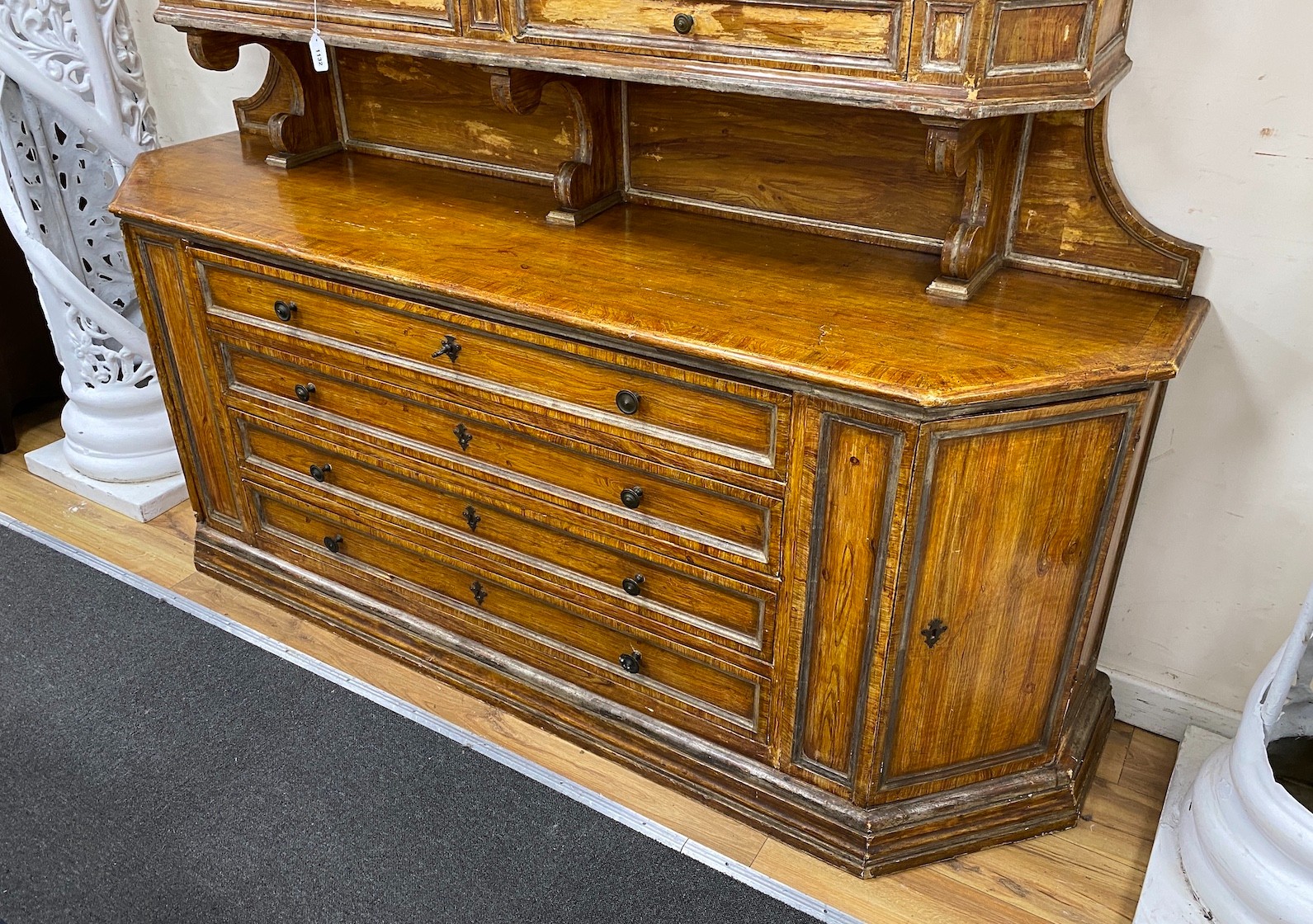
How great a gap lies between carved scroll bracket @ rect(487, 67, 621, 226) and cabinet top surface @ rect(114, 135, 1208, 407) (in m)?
0.04

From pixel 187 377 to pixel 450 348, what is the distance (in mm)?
888

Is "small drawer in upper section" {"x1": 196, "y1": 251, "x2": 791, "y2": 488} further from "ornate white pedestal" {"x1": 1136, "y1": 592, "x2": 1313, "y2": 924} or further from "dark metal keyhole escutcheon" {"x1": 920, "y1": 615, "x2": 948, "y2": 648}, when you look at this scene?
"ornate white pedestal" {"x1": 1136, "y1": 592, "x2": 1313, "y2": 924}

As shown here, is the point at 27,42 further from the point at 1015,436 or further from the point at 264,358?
the point at 1015,436

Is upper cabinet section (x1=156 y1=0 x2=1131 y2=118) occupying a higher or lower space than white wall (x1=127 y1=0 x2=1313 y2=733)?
higher

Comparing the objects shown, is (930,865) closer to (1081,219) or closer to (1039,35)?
(1081,219)

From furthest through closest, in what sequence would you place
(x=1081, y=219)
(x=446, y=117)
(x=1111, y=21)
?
(x=446, y=117) < (x=1081, y=219) < (x=1111, y=21)

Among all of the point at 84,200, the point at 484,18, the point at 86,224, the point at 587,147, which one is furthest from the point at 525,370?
the point at 84,200

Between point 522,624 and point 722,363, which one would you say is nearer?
point 722,363

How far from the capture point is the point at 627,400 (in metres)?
1.73

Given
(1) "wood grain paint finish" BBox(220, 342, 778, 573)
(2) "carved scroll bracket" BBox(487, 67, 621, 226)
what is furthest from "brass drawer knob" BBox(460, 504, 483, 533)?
(2) "carved scroll bracket" BBox(487, 67, 621, 226)

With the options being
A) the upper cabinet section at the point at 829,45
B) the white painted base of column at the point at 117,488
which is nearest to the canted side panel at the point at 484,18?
the upper cabinet section at the point at 829,45

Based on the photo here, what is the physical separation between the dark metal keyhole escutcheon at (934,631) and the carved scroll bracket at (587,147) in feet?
3.31

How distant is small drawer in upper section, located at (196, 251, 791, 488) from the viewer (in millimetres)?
1660

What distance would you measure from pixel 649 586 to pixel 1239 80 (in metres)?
1.31
